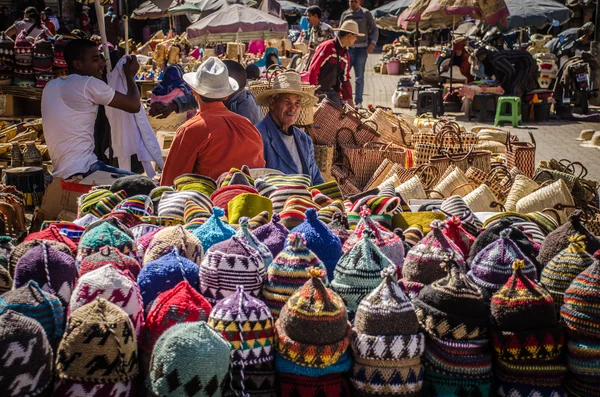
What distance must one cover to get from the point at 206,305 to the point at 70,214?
3.60 metres

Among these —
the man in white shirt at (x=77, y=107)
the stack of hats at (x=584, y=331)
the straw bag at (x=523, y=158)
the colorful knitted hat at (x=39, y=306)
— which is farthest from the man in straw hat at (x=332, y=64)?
the colorful knitted hat at (x=39, y=306)

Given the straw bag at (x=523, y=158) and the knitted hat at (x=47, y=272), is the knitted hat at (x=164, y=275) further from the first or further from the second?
the straw bag at (x=523, y=158)

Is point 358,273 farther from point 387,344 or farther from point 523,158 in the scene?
point 523,158

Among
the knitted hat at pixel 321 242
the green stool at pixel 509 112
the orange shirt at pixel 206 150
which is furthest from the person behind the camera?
the green stool at pixel 509 112

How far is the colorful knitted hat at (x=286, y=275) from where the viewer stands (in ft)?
5.70

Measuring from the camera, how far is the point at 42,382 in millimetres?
1473

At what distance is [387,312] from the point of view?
1.61 m

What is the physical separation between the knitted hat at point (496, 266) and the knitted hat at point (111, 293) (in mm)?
865

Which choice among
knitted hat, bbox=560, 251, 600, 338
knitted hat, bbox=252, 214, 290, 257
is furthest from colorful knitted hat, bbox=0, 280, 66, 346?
knitted hat, bbox=560, 251, 600, 338

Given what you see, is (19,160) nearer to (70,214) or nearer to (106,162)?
(106,162)

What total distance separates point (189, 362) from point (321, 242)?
2.05 ft

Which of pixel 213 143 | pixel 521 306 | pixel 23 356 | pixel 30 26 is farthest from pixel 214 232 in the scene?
pixel 30 26

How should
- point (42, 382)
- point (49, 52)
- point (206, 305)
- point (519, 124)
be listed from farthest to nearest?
point (519, 124)
point (49, 52)
point (206, 305)
point (42, 382)

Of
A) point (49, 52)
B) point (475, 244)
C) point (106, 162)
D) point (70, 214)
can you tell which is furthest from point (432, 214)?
point (49, 52)
